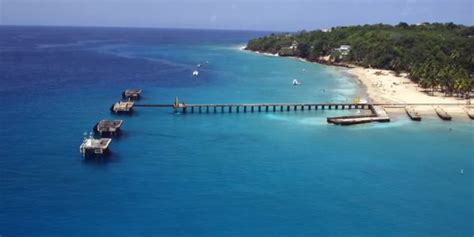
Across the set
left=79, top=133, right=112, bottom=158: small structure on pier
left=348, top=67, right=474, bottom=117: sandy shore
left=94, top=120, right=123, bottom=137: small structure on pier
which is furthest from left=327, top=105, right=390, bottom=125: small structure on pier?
left=79, top=133, right=112, bottom=158: small structure on pier

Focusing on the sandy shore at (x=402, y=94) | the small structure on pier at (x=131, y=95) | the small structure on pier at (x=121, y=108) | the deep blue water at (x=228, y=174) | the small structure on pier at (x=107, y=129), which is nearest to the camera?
the deep blue water at (x=228, y=174)

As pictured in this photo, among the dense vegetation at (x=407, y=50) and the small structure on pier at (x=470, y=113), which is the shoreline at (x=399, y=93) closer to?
the small structure on pier at (x=470, y=113)

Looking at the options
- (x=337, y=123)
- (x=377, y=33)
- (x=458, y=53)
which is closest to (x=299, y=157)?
(x=337, y=123)

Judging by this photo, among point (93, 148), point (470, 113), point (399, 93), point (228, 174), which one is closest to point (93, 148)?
point (93, 148)

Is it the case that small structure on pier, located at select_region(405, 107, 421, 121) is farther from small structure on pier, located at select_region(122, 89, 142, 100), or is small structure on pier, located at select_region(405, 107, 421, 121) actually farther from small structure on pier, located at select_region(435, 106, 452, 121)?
small structure on pier, located at select_region(122, 89, 142, 100)

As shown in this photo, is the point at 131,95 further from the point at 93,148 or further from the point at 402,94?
the point at 402,94

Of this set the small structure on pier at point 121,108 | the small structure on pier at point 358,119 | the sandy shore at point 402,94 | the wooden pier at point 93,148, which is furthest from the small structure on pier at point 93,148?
the sandy shore at point 402,94
